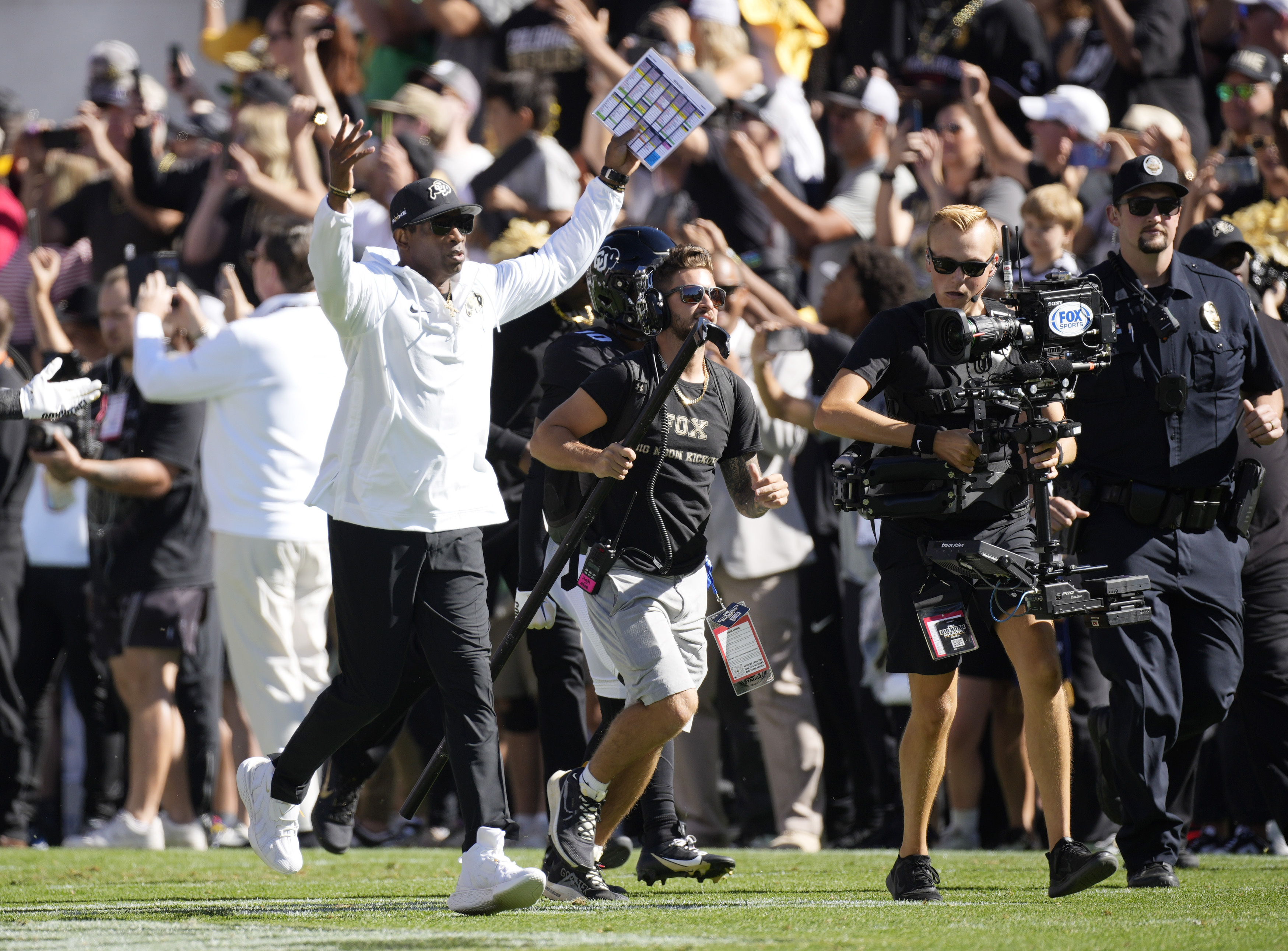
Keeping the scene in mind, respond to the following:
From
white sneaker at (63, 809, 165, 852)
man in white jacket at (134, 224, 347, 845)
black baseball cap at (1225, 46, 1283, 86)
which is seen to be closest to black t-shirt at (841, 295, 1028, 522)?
man in white jacket at (134, 224, 347, 845)

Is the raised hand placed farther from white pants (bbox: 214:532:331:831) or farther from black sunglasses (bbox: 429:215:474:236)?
white pants (bbox: 214:532:331:831)

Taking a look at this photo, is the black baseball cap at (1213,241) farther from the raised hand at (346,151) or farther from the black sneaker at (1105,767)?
the raised hand at (346,151)

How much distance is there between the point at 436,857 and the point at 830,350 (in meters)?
3.01

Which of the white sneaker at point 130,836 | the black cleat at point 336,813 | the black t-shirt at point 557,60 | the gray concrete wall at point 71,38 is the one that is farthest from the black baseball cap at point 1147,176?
the gray concrete wall at point 71,38

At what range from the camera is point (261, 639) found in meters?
8.28

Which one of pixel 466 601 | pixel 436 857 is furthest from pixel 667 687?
pixel 436 857

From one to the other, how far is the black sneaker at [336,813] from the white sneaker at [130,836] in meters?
2.09

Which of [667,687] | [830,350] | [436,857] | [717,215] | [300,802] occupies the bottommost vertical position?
[436,857]

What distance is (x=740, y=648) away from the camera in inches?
246

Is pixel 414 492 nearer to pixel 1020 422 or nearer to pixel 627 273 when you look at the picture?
pixel 627 273

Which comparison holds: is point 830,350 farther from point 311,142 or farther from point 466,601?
point 311,142

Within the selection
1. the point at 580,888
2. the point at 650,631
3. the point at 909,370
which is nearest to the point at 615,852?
the point at 580,888

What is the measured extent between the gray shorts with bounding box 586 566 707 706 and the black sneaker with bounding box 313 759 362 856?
1421 mm

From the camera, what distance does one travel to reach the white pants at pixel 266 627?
8.24 metres
